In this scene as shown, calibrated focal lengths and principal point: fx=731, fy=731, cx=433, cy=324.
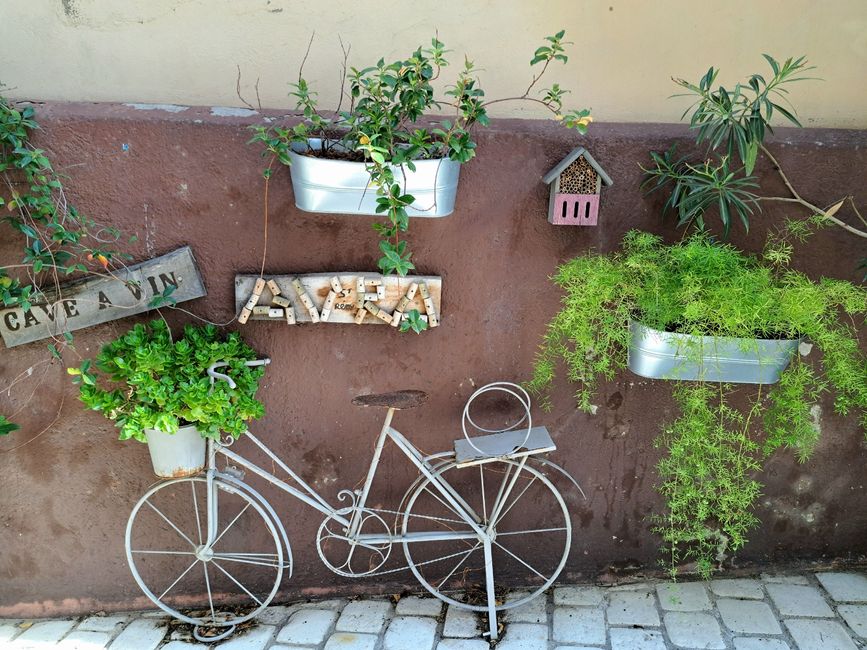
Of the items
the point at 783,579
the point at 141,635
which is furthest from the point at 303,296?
the point at 783,579

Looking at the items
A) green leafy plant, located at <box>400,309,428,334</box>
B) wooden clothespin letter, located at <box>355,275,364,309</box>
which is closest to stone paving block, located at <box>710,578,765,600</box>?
green leafy plant, located at <box>400,309,428,334</box>

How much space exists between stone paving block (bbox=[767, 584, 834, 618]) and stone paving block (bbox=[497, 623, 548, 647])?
44.5 inches

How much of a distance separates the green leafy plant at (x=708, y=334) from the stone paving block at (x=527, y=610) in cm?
68

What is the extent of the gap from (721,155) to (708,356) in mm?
935

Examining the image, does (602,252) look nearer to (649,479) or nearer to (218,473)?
(649,479)

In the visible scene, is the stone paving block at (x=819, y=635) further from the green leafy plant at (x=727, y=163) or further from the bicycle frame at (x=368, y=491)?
the green leafy plant at (x=727, y=163)

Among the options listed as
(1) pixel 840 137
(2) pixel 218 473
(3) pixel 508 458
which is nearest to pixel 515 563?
(3) pixel 508 458

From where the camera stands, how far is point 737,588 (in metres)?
3.59

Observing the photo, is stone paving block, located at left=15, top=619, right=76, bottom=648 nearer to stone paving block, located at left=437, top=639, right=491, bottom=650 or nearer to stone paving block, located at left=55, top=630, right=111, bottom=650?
stone paving block, located at left=55, top=630, right=111, bottom=650

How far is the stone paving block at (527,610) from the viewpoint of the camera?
3455 mm

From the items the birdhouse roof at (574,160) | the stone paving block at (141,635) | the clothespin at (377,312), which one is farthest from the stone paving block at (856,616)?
the stone paving block at (141,635)

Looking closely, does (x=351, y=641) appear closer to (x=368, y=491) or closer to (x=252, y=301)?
(x=368, y=491)

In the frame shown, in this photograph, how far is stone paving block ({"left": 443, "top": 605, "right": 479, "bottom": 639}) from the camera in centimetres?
337

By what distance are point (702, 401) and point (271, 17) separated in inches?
95.2
